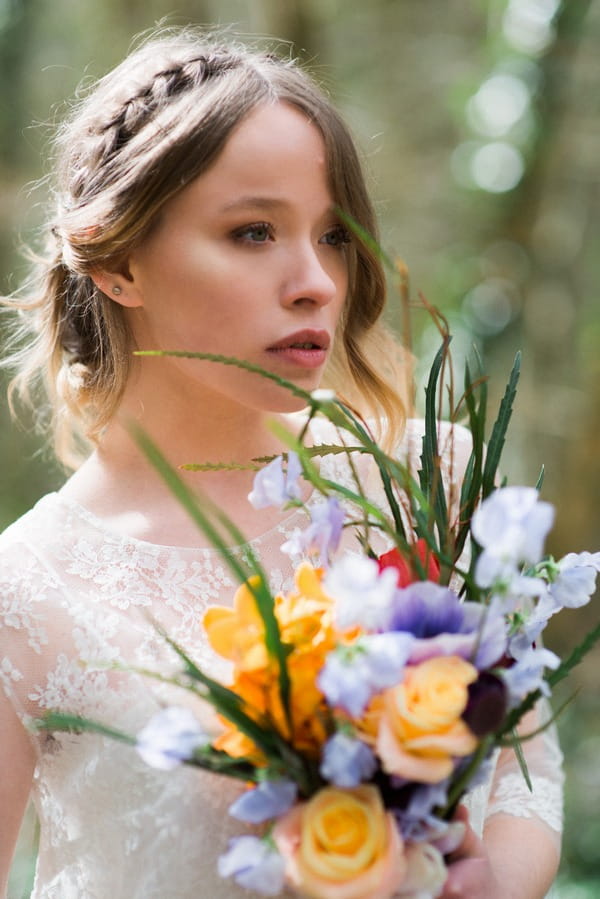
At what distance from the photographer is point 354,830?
3.37 ft

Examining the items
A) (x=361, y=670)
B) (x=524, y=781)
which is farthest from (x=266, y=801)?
(x=524, y=781)

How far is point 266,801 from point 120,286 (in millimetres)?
1009

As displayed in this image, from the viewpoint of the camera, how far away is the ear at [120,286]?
177cm

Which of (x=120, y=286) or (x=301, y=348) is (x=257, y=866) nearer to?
(x=301, y=348)

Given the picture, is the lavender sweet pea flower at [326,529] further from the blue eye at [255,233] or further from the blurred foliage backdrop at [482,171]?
the blurred foliage backdrop at [482,171]

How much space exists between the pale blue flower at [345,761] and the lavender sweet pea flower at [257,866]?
10 cm

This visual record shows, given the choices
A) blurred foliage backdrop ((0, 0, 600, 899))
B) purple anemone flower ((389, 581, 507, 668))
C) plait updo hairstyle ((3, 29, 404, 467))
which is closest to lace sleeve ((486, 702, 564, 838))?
plait updo hairstyle ((3, 29, 404, 467))

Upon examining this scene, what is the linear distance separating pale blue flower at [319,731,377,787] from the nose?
29.3 inches

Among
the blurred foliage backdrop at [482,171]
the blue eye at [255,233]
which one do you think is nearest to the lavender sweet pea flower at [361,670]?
the blue eye at [255,233]

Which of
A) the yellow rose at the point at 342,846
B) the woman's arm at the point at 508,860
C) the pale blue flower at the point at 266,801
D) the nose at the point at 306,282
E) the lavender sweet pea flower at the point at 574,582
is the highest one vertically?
the nose at the point at 306,282

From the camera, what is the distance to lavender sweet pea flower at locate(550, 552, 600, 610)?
4.00 ft

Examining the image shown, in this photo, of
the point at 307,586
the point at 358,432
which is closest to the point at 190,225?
the point at 358,432

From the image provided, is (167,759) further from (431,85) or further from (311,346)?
(431,85)

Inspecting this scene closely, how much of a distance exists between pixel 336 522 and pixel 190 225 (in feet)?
2.14
